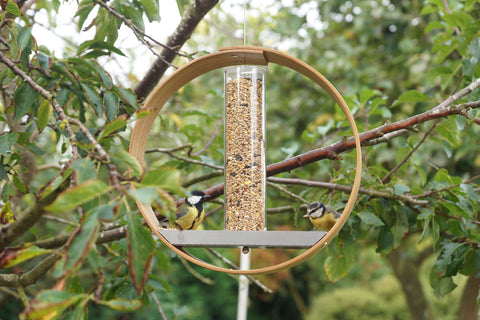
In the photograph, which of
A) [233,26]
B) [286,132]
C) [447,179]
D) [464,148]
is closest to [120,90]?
[447,179]

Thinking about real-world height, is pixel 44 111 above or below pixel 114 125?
above

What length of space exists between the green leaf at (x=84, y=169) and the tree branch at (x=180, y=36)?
2.95ft

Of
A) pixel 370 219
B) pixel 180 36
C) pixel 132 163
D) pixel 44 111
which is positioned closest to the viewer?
pixel 132 163

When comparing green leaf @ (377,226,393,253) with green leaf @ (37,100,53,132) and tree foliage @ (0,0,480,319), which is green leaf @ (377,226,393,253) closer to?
tree foliage @ (0,0,480,319)

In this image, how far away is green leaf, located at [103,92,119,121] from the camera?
1.51 m

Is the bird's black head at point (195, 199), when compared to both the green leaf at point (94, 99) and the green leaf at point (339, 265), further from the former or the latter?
the green leaf at point (339, 265)

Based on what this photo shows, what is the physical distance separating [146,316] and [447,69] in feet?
13.3

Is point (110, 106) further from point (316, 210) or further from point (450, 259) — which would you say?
point (450, 259)

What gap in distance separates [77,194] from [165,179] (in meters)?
0.13

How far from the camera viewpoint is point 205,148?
2287mm

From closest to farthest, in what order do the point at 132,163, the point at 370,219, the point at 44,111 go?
the point at 132,163 → the point at 44,111 → the point at 370,219

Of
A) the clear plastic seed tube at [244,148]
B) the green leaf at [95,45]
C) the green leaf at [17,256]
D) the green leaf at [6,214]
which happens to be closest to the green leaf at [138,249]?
the green leaf at [17,256]

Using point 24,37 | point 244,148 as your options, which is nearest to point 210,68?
point 244,148

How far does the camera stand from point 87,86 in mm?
1515
